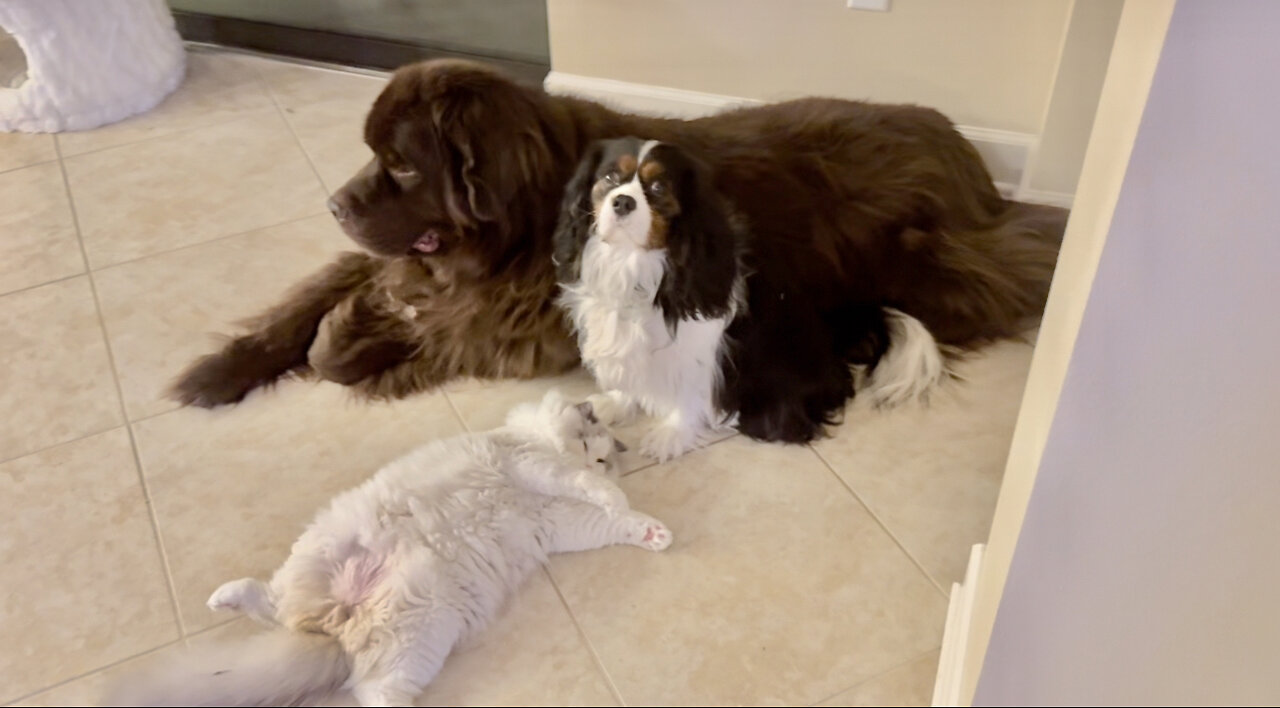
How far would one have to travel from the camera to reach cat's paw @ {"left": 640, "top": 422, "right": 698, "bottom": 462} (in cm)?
175

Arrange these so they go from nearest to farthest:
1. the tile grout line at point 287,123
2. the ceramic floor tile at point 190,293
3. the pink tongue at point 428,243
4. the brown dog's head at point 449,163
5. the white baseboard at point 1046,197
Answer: the brown dog's head at point 449,163
the pink tongue at point 428,243
the ceramic floor tile at point 190,293
the white baseboard at point 1046,197
the tile grout line at point 287,123

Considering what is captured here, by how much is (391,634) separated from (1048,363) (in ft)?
2.95

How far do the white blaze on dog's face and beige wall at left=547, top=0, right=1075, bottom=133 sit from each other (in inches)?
40.0

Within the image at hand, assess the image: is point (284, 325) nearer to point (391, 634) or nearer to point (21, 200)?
point (391, 634)

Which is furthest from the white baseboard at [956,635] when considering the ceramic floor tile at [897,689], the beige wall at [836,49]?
the beige wall at [836,49]

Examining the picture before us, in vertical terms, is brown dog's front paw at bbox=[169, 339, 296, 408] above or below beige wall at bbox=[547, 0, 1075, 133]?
below

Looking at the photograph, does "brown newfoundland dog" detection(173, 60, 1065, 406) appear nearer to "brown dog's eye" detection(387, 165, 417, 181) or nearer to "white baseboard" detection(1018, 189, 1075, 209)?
"brown dog's eye" detection(387, 165, 417, 181)

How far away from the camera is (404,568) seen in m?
1.35

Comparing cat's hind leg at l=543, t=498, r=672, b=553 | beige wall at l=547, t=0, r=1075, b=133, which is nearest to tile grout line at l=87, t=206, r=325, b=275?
beige wall at l=547, t=0, r=1075, b=133

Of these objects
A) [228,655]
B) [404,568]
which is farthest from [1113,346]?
[228,655]

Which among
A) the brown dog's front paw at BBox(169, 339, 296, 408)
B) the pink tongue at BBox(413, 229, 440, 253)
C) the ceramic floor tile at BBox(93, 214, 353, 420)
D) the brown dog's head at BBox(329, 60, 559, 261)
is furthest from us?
the ceramic floor tile at BBox(93, 214, 353, 420)

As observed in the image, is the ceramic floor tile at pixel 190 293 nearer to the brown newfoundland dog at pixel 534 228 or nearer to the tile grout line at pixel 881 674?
the brown newfoundland dog at pixel 534 228

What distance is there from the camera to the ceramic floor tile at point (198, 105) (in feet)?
9.00

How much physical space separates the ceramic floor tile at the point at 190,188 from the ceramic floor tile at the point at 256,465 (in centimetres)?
68
